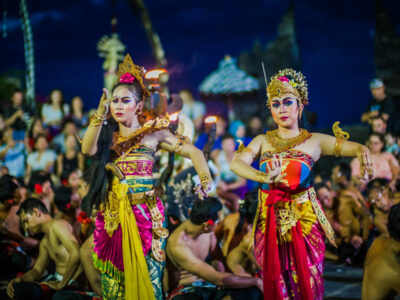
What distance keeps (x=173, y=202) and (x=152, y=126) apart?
2.22 metres

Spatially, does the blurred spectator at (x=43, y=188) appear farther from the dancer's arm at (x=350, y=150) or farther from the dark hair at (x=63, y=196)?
the dancer's arm at (x=350, y=150)

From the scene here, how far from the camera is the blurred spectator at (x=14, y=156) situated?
7.27 meters

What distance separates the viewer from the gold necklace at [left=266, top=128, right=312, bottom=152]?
3008 millimetres

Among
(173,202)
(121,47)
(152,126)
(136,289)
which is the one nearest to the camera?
(136,289)

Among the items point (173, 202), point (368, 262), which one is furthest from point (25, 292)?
point (368, 262)

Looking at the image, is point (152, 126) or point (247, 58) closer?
point (152, 126)

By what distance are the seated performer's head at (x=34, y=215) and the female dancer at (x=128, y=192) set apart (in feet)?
5.11

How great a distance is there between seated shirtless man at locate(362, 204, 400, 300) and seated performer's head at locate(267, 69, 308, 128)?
0.90 meters

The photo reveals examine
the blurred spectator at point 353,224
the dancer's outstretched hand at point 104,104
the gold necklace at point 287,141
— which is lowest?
the blurred spectator at point 353,224

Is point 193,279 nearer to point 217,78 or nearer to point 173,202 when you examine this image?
point 173,202

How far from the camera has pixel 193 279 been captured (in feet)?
13.5

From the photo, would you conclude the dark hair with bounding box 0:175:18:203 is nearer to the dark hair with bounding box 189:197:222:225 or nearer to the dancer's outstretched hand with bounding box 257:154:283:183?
the dark hair with bounding box 189:197:222:225

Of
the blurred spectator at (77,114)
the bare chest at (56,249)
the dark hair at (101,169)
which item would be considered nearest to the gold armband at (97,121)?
the dark hair at (101,169)

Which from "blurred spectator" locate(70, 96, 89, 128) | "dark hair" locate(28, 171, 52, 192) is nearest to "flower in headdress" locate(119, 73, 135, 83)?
"dark hair" locate(28, 171, 52, 192)
